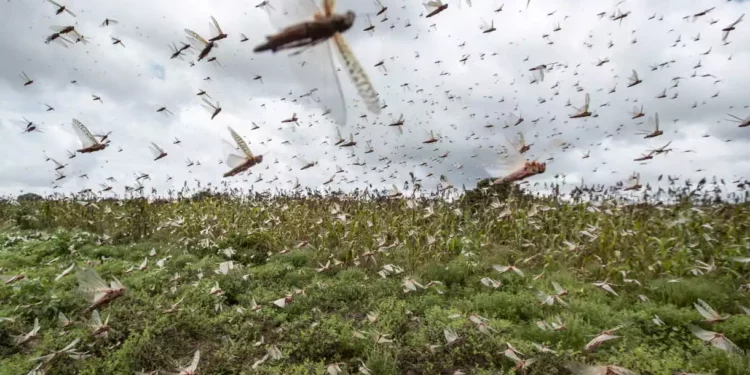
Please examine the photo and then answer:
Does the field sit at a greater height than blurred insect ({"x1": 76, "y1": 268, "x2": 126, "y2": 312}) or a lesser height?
lesser

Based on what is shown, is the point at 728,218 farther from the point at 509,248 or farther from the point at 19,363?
the point at 19,363

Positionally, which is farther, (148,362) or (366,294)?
(366,294)

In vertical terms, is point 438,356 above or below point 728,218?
above

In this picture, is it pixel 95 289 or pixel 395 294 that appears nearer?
pixel 95 289

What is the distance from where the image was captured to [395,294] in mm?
5238

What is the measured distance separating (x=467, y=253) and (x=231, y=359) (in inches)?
138

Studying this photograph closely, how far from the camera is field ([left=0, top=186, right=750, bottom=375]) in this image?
3.87 m

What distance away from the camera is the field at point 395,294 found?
387 centimetres

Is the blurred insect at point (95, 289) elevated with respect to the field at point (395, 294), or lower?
elevated

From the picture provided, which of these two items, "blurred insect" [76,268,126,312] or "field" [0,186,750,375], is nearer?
"blurred insect" [76,268,126,312]

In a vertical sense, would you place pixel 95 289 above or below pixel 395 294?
above

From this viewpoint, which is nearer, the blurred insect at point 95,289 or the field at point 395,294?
the blurred insect at point 95,289

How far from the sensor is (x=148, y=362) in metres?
3.98

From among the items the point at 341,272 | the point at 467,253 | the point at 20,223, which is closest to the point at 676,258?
the point at 467,253
